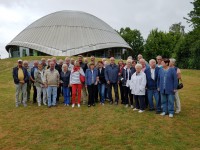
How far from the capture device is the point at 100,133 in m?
7.13

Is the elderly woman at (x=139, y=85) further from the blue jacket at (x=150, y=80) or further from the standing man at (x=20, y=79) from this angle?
the standing man at (x=20, y=79)

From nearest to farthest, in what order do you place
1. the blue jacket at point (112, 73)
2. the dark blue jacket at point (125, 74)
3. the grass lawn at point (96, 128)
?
the grass lawn at point (96, 128) → the dark blue jacket at point (125, 74) → the blue jacket at point (112, 73)

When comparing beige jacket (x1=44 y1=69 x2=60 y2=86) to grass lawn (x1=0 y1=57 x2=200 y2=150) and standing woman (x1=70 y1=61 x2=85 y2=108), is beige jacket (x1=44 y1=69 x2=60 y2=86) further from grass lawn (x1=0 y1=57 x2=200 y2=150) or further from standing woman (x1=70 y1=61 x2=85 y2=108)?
grass lawn (x1=0 y1=57 x2=200 y2=150)

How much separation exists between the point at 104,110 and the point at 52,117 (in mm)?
1826

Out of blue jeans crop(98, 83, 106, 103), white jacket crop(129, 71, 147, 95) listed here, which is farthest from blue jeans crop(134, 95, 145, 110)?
blue jeans crop(98, 83, 106, 103)

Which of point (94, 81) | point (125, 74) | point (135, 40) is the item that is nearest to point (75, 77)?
point (94, 81)

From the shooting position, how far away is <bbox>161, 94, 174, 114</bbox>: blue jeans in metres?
8.37

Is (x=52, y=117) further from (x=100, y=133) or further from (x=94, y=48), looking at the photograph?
(x=94, y=48)

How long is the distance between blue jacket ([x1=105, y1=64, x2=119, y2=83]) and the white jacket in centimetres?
98

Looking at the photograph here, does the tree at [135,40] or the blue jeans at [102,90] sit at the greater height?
the tree at [135,40]

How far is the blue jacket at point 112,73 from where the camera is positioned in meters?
9.88

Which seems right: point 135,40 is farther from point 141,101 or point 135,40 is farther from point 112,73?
point 141,101

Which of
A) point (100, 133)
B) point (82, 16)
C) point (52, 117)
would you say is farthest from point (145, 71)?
point (82, 16)

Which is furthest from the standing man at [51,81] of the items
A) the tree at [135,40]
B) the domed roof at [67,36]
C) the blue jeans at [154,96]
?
the tree at [135,40]
